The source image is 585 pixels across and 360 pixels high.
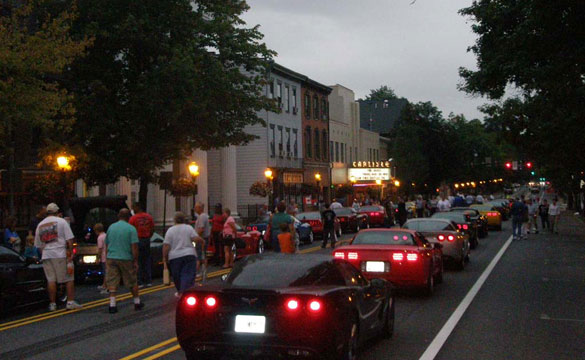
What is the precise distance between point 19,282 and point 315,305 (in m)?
7.55

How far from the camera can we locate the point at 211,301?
7.51m

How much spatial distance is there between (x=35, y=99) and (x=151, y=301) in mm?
7883

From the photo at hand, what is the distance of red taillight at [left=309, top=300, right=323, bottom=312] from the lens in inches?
285

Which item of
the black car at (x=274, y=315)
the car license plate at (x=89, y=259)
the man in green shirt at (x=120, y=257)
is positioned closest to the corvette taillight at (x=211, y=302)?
the black car at (x=274, y=315)

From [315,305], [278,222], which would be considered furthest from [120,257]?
[315,305]

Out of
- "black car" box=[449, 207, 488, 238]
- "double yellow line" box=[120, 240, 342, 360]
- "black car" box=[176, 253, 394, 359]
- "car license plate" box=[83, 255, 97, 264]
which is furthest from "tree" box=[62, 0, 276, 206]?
"black car" box=[176, 253, 394, 359]

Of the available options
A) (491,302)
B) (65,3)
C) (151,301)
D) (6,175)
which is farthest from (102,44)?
(491,302)

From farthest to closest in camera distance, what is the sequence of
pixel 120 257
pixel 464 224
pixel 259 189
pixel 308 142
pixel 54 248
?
1. pixel 308 142
2. pixel 259 189
3. pixel 464 224
4. pixel 54 248
5. pixel 120 257

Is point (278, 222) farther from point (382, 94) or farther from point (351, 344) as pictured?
point (382, 94)

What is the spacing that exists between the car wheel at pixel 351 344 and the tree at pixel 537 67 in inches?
415

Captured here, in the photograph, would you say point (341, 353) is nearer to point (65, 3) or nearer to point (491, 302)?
point (491, 302)

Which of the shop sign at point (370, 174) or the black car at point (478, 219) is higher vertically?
the shop sign at point (370, 174)

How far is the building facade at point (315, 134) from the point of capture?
2525 inches

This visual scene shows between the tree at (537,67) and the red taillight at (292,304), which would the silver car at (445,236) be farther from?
the red taillight at (292,304)
